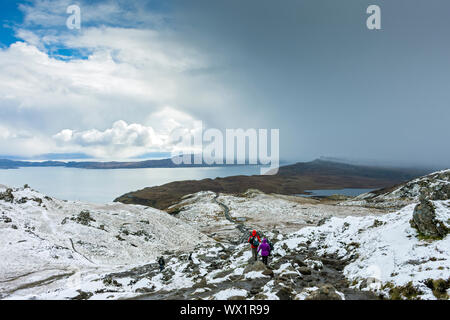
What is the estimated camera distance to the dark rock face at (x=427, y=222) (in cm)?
1284

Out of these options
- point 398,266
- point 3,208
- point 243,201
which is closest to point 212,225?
point 243,201

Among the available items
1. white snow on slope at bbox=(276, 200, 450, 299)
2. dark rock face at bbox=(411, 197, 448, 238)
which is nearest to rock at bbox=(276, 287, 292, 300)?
white snow on slope at bbox=(276, 200, 450, 299)

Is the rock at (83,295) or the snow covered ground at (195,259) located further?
the rock at (83,295)

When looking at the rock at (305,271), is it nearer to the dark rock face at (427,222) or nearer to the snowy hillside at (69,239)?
the dark rock face at (427,222)

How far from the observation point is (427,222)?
13.5m

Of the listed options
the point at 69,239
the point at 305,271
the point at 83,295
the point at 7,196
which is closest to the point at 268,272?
the point at 305,271

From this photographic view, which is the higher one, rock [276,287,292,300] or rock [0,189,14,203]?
rock [0,189,14,203]

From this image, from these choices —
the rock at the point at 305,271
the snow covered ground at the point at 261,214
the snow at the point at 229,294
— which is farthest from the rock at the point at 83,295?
the snow covered ground at the point at 261,214

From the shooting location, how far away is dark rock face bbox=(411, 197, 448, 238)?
42.1ft

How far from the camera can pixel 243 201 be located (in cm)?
9981

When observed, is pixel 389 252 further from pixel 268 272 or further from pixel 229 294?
pixel 229 294

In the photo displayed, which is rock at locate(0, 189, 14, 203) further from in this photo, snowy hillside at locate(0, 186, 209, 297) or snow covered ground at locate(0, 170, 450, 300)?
snow covered ground at locate(0, 170, 450, 300)
